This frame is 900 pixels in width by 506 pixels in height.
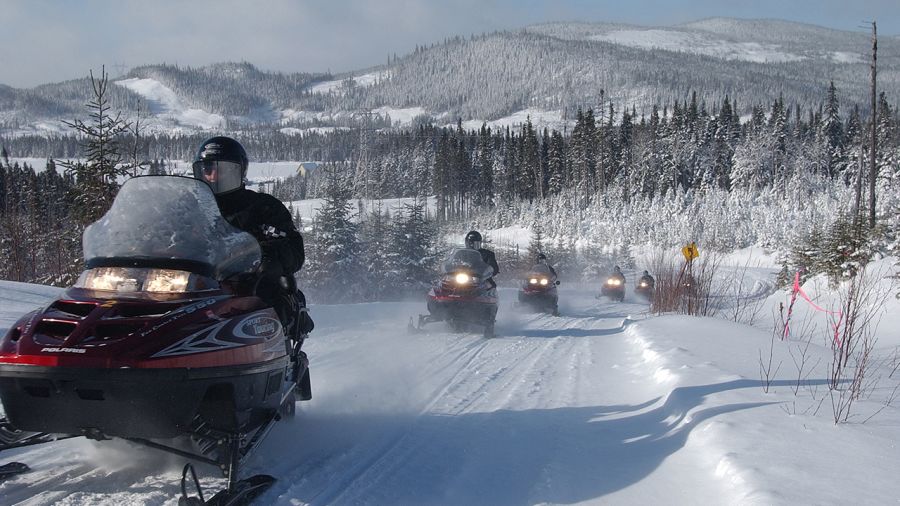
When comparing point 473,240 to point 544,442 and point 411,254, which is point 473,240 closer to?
point 544,442

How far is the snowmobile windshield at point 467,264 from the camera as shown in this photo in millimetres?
12703

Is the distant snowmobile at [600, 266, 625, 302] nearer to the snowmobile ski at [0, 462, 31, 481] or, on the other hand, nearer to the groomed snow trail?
the groomed snow trail

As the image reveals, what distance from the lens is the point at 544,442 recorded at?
5148mm

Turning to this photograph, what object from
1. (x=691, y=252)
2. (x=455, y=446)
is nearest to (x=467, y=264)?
(x=691, y=252)

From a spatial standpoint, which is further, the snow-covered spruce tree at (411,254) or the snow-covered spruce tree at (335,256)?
the snow-covered spruce tree at (411,254)

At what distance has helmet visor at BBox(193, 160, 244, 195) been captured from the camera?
16.1 ft

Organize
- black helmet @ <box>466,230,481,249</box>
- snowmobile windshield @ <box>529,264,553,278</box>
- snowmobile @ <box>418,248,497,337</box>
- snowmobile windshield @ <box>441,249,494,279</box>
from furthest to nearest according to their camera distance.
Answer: snowmobile windshield @ <box>529,264,553,278</box>, black helmet @ <box>466,230,481,249</box>, snowmobile windshield @ <box>441,249,494,279</box>, snowmobile @ <box>418,248,497,337</box>

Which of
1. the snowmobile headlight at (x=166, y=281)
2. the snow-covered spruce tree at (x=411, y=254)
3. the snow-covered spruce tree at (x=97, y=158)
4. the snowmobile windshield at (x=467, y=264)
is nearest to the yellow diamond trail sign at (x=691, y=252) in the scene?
the snowmobile windshield at (x=467, y=264)

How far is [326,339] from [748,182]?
7801 centimetres

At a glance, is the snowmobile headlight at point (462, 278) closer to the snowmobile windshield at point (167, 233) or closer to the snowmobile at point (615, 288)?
the snowmobile windshield at point (167, 233)

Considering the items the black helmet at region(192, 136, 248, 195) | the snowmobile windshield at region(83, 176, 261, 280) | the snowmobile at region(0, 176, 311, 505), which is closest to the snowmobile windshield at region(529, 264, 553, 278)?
the black helmet at region(192, 136, 248, 195)

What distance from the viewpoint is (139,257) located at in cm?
358

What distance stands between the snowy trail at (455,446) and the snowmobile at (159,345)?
34cm

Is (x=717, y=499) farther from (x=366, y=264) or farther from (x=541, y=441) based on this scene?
(x=366, y=264)
